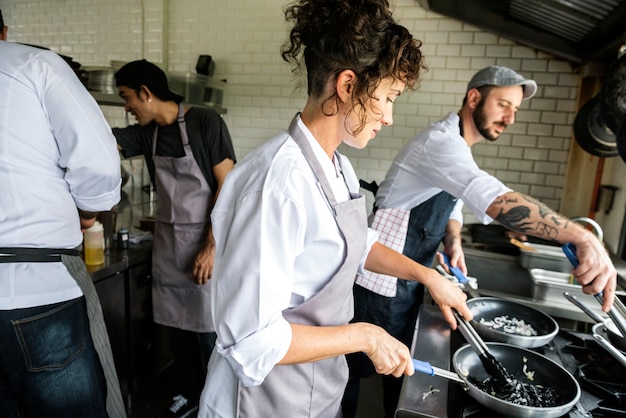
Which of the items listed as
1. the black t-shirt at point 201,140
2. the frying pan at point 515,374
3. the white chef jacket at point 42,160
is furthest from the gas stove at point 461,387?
the black t-shirt at point 201,140

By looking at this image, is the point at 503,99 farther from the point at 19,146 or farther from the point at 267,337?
the point at 19,146

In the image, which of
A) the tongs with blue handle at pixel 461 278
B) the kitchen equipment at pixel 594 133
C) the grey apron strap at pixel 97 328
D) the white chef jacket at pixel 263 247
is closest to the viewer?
the white chef jacket at pixel 263 247

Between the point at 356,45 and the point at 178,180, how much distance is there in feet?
5.33

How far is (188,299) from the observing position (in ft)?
7.91

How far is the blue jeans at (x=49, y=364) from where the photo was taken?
1.37 meters

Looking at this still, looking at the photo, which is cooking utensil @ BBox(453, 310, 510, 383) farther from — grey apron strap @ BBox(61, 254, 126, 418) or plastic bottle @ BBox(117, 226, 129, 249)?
plastic bottle @ BBox(117, 226, 129, 249)

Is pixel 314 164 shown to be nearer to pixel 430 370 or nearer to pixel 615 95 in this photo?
pixel 430 370

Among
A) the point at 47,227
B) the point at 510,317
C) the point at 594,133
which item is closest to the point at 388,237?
the point at 510,317

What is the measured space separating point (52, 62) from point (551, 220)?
1668 mm

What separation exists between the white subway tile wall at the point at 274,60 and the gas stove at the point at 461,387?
231 cm

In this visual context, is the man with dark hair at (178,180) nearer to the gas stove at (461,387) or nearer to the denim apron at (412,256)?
the denim apron at (412,256)

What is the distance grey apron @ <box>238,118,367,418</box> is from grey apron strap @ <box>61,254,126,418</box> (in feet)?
2.54

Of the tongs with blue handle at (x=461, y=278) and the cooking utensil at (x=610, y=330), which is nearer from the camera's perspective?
the cooking utensil at (x=610, y=330)

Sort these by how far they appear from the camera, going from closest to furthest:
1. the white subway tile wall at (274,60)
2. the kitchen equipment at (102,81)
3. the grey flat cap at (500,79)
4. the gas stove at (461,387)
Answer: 1. the gas stove at (461,387)
2. the grey flat cap at (500,79)
3. the kitchen equipment at (102,81)
4. the white subway tile wall at (274,60)
